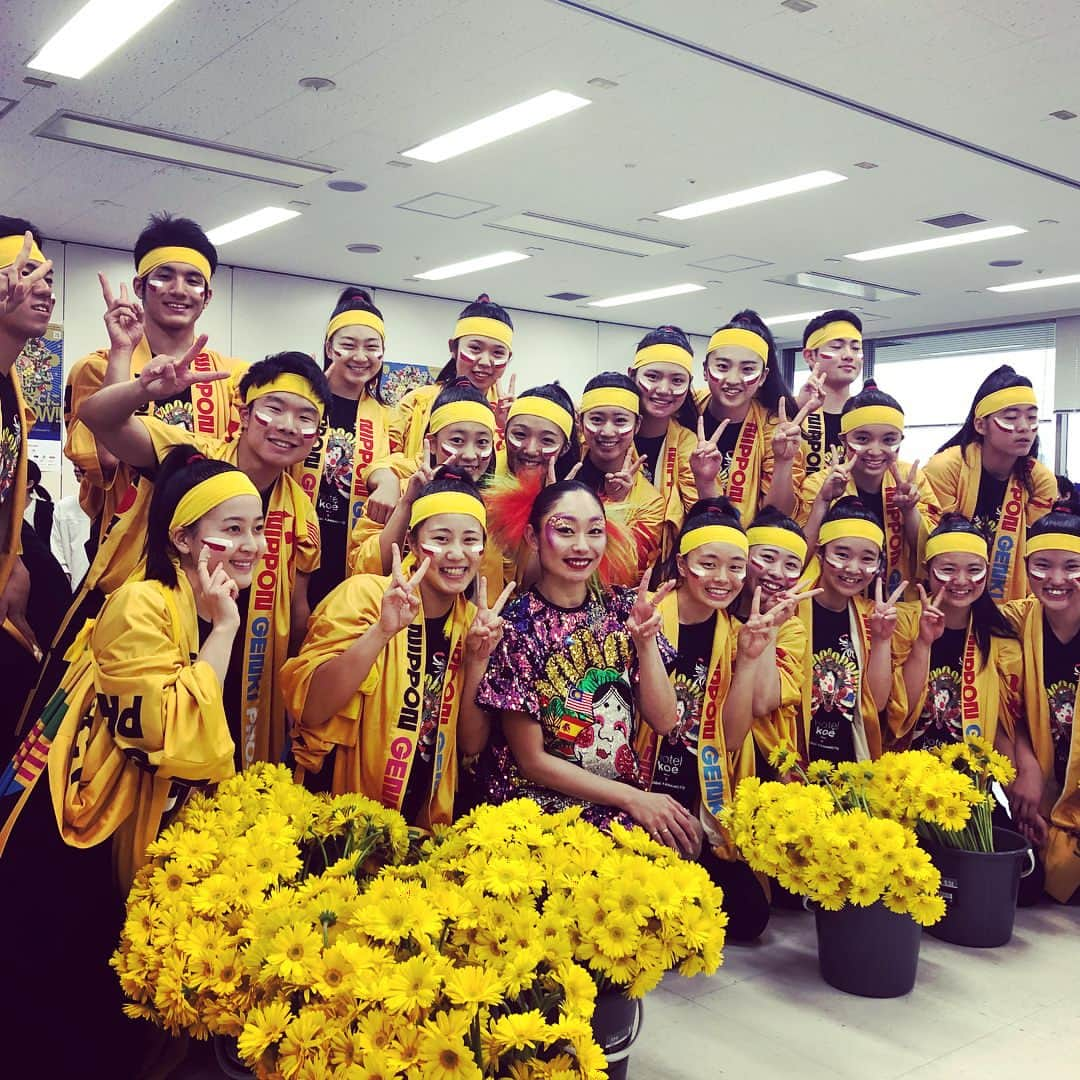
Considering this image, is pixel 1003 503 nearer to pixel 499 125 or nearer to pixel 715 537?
pixel 715 537

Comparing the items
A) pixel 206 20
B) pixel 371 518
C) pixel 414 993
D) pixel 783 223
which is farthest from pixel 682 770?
pixel 783 223

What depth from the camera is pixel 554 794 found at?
8.93 ft

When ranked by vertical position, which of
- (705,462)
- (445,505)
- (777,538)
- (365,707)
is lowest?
(365,707)

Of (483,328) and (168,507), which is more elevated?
(483,328)

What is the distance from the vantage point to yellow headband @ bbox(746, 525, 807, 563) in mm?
3258

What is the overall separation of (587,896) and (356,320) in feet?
7.58

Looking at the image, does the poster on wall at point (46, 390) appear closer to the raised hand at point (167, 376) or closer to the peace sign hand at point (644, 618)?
the raised hand at point (167, 376)

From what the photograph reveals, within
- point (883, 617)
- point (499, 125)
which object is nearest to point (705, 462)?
point (883, 617)

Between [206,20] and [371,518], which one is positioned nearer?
[371,518]

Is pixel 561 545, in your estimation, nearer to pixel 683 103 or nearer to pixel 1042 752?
pixel 1042 752

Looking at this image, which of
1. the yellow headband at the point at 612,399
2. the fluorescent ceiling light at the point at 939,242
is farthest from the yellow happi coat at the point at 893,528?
the fluorescent ceiling light at the point at 939,242

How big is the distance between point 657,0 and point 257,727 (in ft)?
11.8

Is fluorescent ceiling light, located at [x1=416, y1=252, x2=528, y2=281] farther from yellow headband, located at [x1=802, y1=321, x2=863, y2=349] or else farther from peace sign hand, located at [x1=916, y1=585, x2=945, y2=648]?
peace sign hand, located at [x1=916, y1=585, x2=945, y2=648]

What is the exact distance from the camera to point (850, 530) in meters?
3.46
